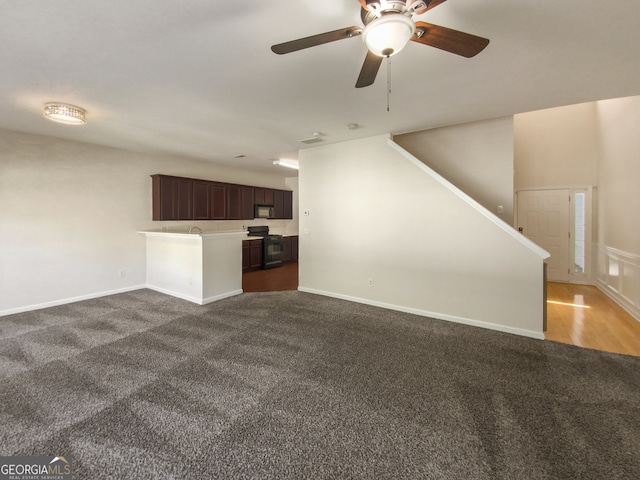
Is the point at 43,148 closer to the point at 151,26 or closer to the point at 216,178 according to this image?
the point at 216,178

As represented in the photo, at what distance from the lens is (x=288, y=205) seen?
27.6 ft

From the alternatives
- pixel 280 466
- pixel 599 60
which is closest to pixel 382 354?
pixel 280 466

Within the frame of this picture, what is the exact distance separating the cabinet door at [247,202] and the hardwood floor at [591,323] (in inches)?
246

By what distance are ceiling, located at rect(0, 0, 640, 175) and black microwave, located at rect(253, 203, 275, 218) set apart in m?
3.57

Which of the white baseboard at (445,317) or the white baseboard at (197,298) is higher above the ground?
the white baseboard at (197,298)

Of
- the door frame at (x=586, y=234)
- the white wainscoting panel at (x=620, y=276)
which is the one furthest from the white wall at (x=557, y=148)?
the white wainscoting panel at (x=620, y=276)

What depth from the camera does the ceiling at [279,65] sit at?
5.53 feet

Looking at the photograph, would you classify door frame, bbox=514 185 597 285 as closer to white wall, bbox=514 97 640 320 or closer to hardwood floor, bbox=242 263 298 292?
white wall, bbox=514 97 640 320

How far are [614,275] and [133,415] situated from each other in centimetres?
675

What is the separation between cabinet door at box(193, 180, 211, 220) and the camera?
230 inches

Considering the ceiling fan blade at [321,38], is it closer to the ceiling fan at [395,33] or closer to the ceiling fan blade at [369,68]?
the ceiling fan at [395,33]

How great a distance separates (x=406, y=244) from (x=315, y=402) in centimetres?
261

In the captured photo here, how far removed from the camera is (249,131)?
3.95 metres

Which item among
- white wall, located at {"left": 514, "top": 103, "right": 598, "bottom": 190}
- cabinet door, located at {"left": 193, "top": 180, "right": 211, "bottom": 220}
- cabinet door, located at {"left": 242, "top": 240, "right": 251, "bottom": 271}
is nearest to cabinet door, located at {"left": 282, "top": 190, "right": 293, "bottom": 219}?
cabinet door, located at {"left": 242, "top": 240, "right": 251, "bottom": 271}
